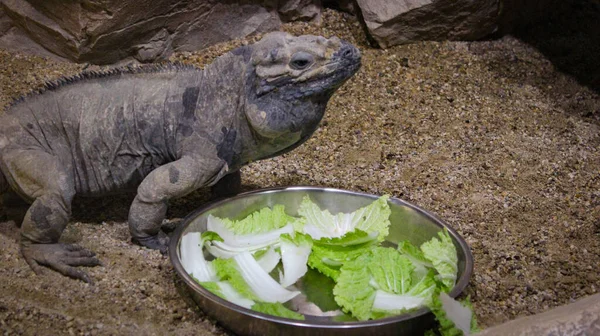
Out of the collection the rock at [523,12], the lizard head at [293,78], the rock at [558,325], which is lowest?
the rock at [523,12]

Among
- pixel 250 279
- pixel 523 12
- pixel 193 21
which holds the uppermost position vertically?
pixel 193 21

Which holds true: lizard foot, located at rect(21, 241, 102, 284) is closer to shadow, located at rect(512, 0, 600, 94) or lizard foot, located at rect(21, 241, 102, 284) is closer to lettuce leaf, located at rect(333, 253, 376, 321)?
lettuce leaf, located at rect(333, 253, 376, 321)

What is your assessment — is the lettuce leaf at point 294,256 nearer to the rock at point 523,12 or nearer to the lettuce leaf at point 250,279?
the lettuce leaf at point 250,279

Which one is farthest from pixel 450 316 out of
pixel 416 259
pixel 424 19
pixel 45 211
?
pixel 424 19

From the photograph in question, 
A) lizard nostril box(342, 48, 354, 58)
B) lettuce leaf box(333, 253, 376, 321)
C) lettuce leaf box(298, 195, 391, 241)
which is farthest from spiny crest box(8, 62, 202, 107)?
lettuce leaf box(333, 253, 376, 321)

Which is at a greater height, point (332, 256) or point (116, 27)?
point (116, 27)

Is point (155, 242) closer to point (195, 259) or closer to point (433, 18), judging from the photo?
point (195, 259)

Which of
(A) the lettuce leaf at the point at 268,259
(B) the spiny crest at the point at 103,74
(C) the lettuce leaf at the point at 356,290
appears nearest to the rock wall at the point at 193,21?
(B) the spiny crest at the point at 103,74
